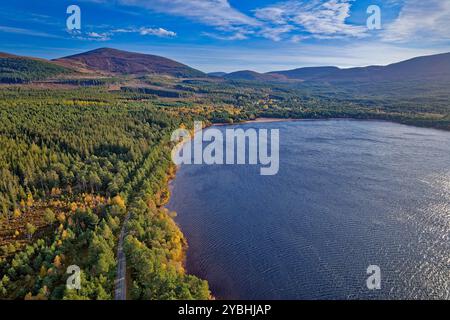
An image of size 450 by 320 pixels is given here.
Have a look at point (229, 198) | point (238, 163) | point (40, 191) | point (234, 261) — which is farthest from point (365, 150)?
point (40, 191)

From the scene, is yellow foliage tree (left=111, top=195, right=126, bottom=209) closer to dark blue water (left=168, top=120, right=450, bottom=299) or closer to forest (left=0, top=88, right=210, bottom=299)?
forest (left=0, top=88, right=210, bottom=299)

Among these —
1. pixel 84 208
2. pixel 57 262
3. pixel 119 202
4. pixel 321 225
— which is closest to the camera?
pixel 57 262

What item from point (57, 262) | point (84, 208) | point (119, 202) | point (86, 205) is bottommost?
point (57, 262)

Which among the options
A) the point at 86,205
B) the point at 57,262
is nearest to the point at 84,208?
the point at 86,205

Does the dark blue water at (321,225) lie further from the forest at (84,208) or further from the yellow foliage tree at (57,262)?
the yellow foliage tree at (57,262)

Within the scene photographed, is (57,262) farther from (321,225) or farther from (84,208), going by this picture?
(321,225)

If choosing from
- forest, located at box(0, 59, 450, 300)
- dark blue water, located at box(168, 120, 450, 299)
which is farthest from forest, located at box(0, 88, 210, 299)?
dark blue water, located at box(168, 120, 450, 299)

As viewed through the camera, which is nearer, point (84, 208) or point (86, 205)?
point (84, 208)

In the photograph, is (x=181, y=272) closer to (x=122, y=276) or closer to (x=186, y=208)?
(x=122, y=276)

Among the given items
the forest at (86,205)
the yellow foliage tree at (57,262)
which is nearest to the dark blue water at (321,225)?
the forest at (86,205)
